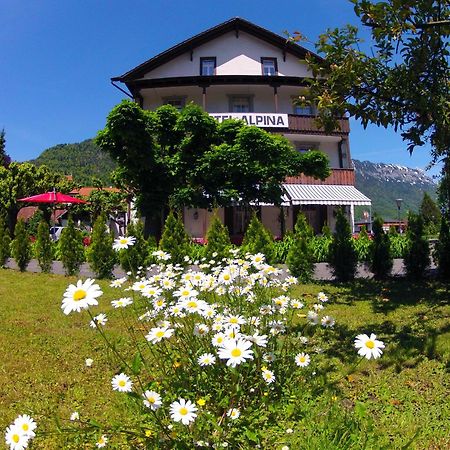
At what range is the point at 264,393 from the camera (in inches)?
112

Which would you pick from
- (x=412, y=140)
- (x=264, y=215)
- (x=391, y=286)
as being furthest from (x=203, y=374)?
(x=264, y=215)

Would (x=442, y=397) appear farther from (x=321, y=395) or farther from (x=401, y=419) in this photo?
(x=321, y=395)

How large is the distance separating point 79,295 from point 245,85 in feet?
73.7

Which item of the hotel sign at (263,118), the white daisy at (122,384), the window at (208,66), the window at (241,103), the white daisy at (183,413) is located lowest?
the white daisy at (183,413)

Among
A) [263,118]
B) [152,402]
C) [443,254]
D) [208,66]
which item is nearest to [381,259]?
[443,254]

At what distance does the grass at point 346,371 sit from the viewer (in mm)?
2891

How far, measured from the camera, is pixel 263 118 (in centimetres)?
2183

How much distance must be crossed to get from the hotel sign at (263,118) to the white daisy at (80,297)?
795 inches

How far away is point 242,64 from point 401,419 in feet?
77.2

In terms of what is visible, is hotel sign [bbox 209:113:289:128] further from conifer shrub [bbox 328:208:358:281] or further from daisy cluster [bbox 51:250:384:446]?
daisy cluster [bbox 51:250:384:446]

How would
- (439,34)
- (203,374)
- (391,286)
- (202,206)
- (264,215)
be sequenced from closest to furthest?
(203,374) → (439,34) → (391,286) → (202,206) → (264,215)

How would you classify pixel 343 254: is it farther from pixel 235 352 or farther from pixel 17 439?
pixel 17 439

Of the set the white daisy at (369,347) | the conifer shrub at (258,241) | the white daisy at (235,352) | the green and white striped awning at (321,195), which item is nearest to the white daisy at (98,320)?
the white daisy at (235,352)

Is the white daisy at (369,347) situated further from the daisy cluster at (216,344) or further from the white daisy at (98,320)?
the white daisy at (98,320)
